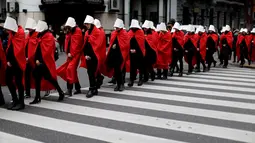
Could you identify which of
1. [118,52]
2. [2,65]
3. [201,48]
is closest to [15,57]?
[2,65]

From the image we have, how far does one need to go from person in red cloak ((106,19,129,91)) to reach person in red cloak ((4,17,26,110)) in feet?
9.92

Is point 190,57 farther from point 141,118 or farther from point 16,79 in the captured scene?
point 16,79

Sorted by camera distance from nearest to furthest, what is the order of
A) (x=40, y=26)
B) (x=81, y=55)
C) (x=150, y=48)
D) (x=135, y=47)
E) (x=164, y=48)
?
(x=40, y=26)
(x=81, y=55)
(x=135, y=47)
(x=150, y=48)
(x=164, y=48)

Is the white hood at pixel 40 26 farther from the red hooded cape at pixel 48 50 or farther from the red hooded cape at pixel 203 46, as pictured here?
the red hooded cape at pixel 203 46

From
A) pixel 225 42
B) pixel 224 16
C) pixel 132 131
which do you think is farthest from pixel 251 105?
pixel 224 16

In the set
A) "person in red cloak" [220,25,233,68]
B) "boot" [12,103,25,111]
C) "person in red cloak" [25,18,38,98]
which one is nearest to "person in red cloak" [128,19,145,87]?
"person in red cloak" [25,18,38,98]

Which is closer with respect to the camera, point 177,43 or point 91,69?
point 91,69

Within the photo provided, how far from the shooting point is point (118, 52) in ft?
36.8

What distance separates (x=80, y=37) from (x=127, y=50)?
5.15 feet

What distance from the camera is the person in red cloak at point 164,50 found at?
1395cm

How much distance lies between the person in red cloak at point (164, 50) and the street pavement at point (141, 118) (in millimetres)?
2287

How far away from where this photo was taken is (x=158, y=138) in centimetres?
653

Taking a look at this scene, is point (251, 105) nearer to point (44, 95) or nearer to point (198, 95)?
point (198, 95)

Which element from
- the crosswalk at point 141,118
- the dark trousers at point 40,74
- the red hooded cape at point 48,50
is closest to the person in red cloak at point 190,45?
the crosswalk at point 141,118
